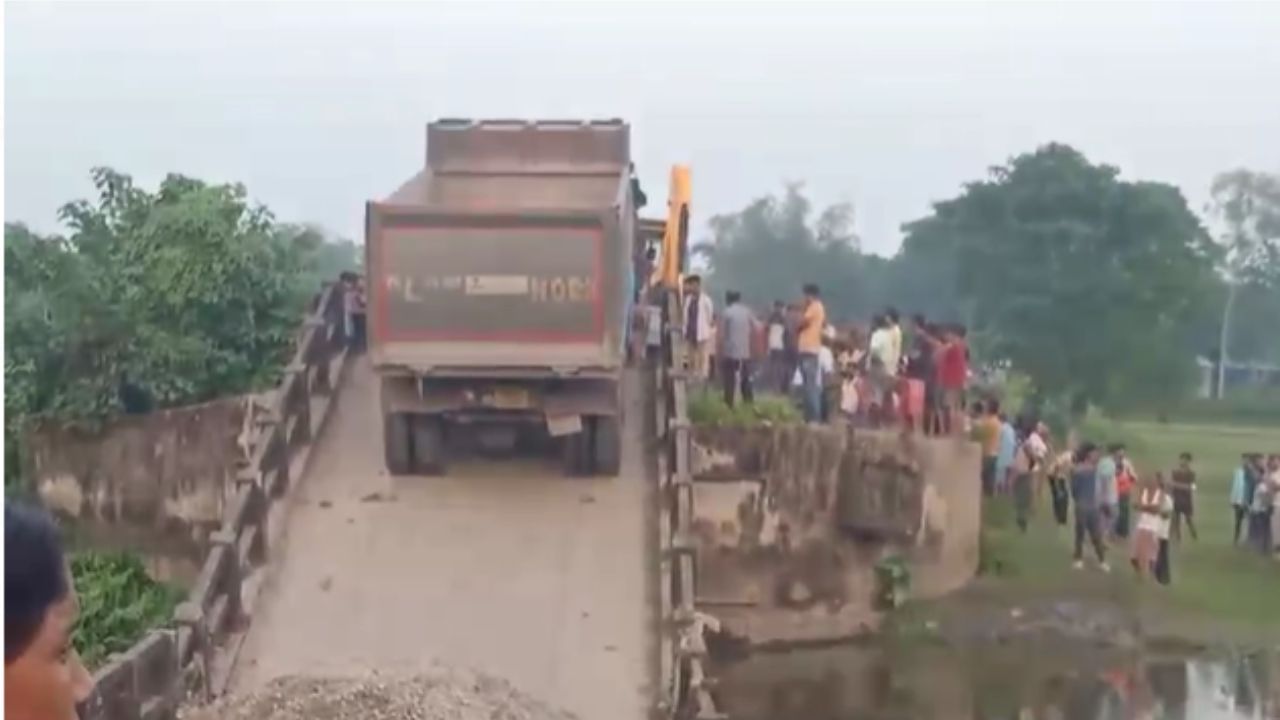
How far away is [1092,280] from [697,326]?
45.2 ft

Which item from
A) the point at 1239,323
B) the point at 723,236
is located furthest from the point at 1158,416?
the point at 723,236

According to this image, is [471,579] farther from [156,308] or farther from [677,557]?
[156,308]

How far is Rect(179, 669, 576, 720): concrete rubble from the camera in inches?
219

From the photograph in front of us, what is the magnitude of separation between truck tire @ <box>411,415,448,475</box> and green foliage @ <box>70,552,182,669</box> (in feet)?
6.03

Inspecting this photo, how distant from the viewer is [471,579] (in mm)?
11172

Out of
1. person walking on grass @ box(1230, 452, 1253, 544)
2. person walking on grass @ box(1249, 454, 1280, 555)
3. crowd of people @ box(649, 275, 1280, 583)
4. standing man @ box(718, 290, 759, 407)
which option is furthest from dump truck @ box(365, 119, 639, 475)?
person walking on grass @ box(1230, 452, 1253, 544)

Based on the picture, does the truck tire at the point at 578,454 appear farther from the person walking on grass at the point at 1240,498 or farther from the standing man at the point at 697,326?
the person walking on grass at the point at 1240,498

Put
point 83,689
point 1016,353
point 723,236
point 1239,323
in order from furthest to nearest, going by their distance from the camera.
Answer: point 723,236 → point 1239,323 → point 1016,353 → point 83,689

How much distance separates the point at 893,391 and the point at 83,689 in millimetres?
14129

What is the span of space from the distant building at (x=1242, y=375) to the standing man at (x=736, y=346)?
61.9 ft

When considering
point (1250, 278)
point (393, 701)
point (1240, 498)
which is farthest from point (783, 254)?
point (393, 701)

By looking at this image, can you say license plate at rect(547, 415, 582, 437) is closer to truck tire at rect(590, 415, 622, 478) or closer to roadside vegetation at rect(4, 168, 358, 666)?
truck tire at rect(590, 415, 622, 478)

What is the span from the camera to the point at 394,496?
40.6 feet

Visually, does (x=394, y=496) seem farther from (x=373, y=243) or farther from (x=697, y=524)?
(x=697, y=524)
